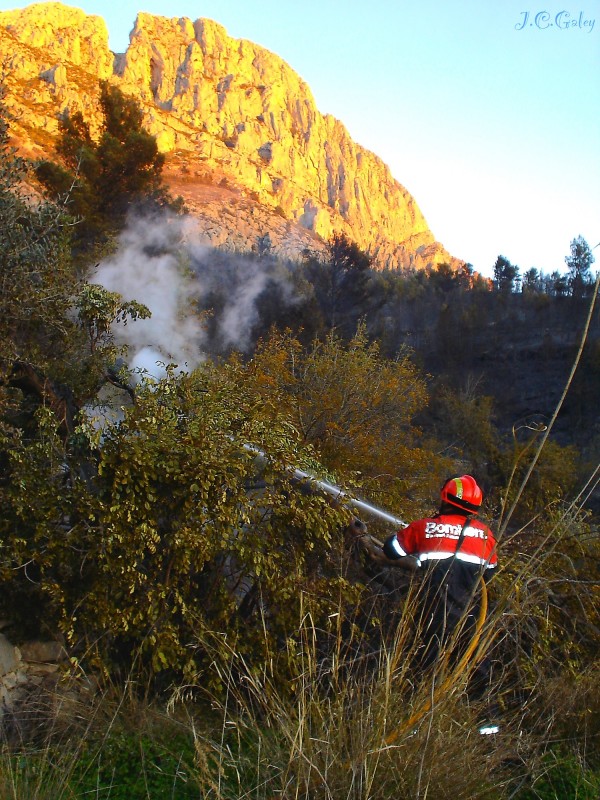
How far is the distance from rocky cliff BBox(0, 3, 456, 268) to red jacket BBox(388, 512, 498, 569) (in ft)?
235

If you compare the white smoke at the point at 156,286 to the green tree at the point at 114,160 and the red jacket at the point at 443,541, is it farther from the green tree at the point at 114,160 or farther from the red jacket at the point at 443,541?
the red jacket at the point at 443,541

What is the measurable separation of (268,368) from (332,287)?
1639cm

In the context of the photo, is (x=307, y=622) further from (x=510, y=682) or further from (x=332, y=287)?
(x=332, y=287)

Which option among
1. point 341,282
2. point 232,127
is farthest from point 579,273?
point 232,127

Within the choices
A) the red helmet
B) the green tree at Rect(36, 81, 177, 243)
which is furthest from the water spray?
the green tree at Rect(36, 81, 177, 243)

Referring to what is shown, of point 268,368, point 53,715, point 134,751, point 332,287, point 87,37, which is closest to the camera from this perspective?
point 134,751

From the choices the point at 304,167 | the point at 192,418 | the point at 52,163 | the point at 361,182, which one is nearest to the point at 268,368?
the point at 52,163

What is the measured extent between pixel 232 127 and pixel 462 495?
143m

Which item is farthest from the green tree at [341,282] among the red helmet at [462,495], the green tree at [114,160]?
the red helmet at [462,495]

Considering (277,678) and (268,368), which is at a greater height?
(268,368)

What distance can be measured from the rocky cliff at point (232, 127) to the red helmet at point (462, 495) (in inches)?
2817

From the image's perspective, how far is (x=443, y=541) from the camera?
4.18m

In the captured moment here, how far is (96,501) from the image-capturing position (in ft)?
16.4

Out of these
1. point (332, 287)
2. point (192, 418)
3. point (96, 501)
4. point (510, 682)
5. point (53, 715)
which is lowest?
point (53, 715)
